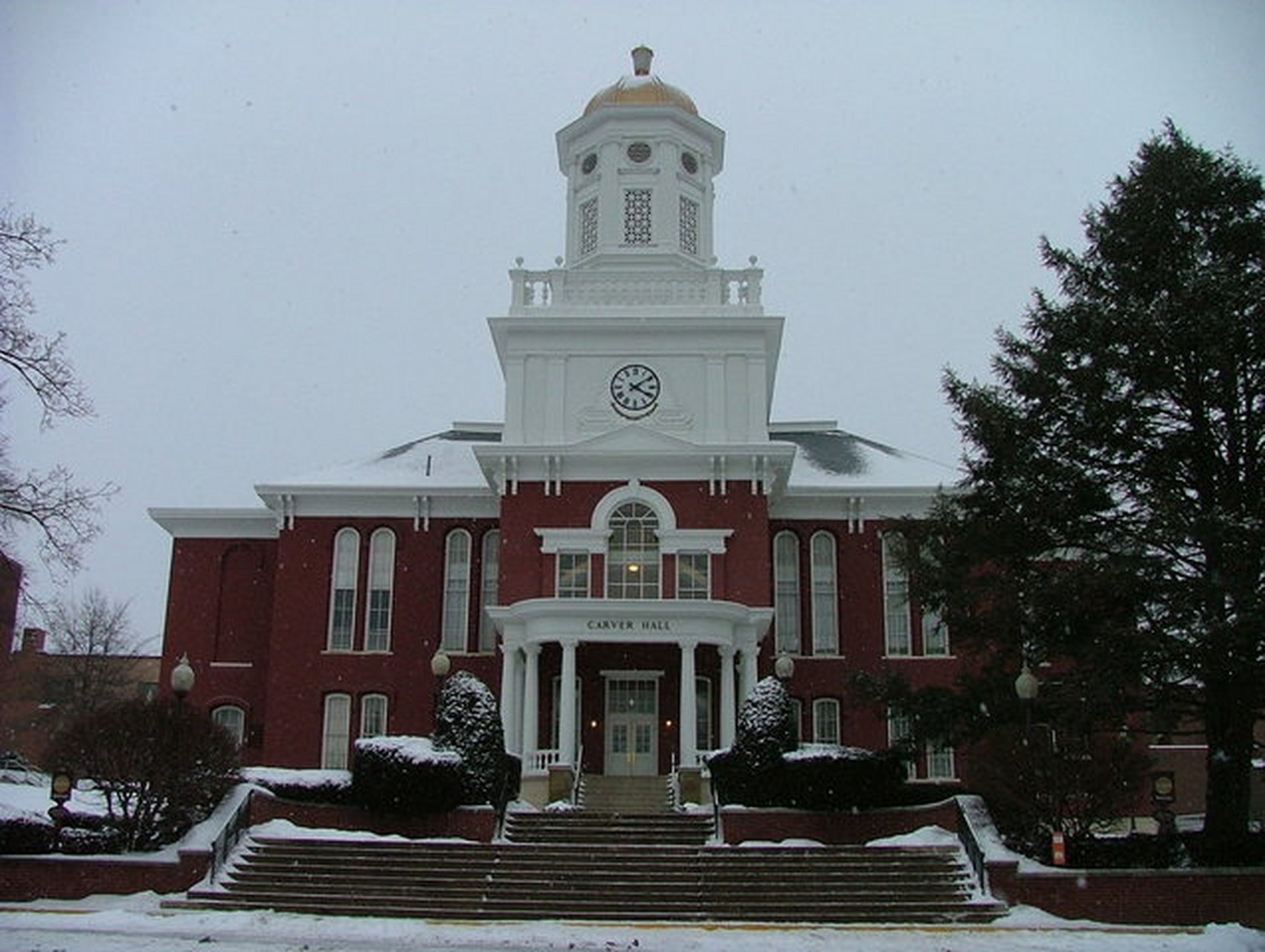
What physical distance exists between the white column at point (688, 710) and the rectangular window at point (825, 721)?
5.54 meters

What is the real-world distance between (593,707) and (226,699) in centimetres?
1127

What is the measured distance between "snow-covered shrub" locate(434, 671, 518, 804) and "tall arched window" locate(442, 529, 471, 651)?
11090 millimetres

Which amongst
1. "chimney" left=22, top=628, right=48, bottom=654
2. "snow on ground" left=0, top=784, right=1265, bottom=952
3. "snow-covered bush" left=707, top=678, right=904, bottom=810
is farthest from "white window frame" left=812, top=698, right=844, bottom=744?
"chimney" left=22, top=628, right=48, bottom=654

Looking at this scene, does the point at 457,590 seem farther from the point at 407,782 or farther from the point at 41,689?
the point at 41,689

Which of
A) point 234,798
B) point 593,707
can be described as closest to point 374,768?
point 234,798

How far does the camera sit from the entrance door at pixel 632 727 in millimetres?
34281

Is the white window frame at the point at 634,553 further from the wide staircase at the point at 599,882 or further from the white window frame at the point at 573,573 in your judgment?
the wide staircase at the point at 599,882

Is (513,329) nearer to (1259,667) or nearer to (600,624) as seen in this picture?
(600,624)

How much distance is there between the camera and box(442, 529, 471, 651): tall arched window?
3791cm

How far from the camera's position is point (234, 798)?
77.7 ft

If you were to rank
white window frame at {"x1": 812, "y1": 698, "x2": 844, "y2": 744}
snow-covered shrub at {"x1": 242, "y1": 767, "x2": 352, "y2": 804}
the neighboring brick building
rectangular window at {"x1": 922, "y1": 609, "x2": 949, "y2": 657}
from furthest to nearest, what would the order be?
the neighboring brick building
rectangular window at {"x1": 922, "y1": 609, "x2": 949, "y2": 657}
white window frame at {"x1": 812, "y1": 698, "x2": 844, "y2": 744}
snow-covered shrub at {"x1": 242, "y1": 767, "x2": 352, "y2": 804}

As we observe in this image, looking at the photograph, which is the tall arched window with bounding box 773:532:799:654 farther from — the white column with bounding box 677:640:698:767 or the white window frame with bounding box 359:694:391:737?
the white window frame with bounding box 359:694:391:737

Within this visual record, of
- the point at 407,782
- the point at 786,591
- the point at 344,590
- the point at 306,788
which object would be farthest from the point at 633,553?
the point at 306,788

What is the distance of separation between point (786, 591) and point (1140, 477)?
15.1m
